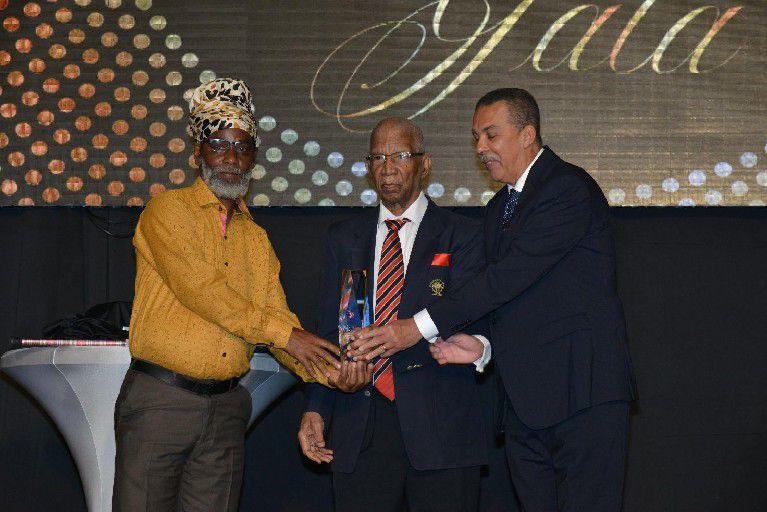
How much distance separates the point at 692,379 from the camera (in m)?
4.16

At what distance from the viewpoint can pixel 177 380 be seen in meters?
2.79

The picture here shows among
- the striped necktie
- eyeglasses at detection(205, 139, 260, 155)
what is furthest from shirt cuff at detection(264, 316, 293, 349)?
the striped necktie

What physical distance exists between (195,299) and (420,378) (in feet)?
2.37

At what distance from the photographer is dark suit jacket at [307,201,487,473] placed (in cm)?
266

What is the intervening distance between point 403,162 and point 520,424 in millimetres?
902

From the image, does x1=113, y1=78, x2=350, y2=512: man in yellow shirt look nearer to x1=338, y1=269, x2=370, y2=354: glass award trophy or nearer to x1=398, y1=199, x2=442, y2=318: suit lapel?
x1=338, y1=269, x2=370, y2=354: glass award trophy

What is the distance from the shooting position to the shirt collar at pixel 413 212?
9.61 ft

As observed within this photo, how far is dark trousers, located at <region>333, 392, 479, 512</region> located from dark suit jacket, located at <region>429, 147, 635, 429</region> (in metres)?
0.30

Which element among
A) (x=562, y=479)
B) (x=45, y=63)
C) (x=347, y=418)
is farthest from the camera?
(x=45, y=63)

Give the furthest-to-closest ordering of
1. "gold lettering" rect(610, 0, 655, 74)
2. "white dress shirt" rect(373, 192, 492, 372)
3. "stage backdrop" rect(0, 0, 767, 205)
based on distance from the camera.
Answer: "gold lettering" rect(610, 0, 655, 74)
"stage backdrop" rect(0, 0, 767, 205)
"white dress shirt" rect(373, 192, 492, 372)

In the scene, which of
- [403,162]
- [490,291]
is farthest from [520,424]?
[403,162]

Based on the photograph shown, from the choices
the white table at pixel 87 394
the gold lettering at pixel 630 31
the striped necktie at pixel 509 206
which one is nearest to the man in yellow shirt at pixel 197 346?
the white table at pixel 87 394

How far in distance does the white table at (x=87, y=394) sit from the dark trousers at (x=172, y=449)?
22 centimetres

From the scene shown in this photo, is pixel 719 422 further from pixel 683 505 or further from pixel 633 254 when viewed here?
pixel 633 254
